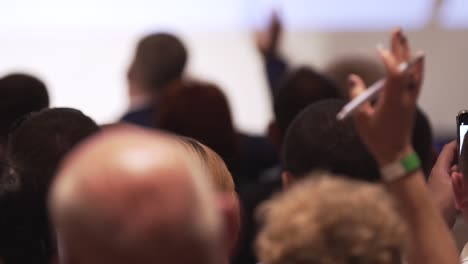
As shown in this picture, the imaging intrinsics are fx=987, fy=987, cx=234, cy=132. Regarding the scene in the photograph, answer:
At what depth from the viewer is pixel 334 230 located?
1.15 metres

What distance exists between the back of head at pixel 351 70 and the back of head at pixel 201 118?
89 cm

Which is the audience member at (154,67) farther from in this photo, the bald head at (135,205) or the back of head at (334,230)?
the bald head at (135,205)

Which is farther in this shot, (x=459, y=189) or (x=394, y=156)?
(x=459, y=189)

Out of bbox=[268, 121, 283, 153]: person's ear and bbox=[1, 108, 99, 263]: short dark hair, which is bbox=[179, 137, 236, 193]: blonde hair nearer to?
bbox=[1, 108, 99, 263]: short dark hair

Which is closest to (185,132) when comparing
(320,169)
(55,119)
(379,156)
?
(55,119)

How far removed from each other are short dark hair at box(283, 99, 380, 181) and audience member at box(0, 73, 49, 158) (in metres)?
1.03

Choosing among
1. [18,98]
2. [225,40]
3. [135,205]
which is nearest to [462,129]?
[135,205]

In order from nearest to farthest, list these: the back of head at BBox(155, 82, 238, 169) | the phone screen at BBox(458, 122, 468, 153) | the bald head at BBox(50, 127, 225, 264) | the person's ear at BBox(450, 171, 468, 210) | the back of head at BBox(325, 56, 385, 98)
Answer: the bald head at BBox(50, 127, 225, 264) → the person's ear at BBox(450, 171, 468, 210) → the phone screen at BBox(458, 122, 468, 153) → the back of head at BBox(155, 82, 238, 169) → the back of head at BBox(325, 56, 385, 98)

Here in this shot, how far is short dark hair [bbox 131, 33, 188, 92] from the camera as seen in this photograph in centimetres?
334

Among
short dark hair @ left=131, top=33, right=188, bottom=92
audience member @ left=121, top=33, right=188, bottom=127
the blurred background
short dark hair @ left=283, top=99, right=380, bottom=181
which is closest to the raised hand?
short dark hair @ left=283, top=99, right=380, bottom=181

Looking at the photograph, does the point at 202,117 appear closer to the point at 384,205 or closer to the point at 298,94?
the point at 298,94

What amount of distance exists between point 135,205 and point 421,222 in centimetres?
46

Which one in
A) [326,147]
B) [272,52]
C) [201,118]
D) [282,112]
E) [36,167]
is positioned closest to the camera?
[326,147]

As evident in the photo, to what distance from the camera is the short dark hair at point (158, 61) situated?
334cm
